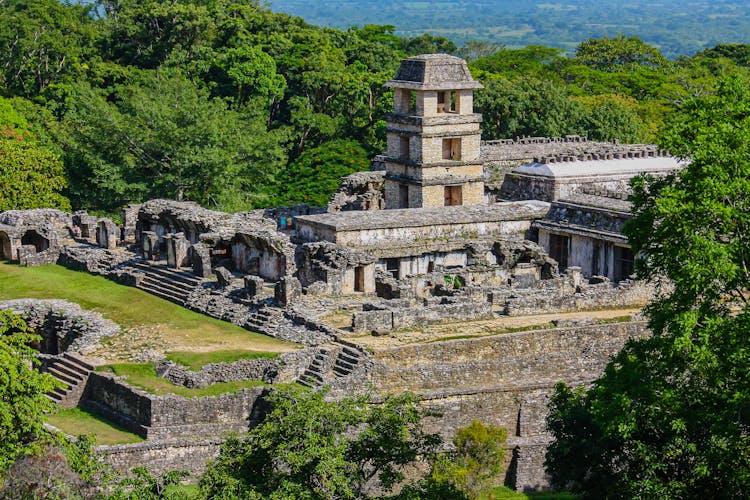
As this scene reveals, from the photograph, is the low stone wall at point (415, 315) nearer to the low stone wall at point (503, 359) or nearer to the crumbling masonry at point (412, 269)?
the crumbling masonry at point (412, 269)

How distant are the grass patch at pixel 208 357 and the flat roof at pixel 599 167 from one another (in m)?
21.8

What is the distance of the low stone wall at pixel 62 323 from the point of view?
51219 mm

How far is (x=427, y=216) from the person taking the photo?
60688 millimetres

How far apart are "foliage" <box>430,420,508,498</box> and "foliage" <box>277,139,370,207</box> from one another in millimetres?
40419

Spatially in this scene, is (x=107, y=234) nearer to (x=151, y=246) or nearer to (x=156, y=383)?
(x=151, y=246)

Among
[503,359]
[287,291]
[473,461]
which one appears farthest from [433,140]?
[473,461]

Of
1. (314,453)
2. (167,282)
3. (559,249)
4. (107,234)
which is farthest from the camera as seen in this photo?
(107,234)

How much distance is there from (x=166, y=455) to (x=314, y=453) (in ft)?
27.3

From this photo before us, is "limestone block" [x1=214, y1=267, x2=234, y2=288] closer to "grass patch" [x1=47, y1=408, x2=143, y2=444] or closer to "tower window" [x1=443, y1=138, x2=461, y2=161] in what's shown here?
"grass patch" [x1=47, y1=408, x2=143, y2=444]

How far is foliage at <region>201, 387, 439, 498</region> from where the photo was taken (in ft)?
117

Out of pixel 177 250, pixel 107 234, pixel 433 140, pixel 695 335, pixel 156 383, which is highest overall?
pixel 433 140

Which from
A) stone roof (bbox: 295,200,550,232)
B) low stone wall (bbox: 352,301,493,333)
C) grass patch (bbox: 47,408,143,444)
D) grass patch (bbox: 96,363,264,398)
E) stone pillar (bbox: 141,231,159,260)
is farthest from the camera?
stone pillar (bbox: 141,231,159,260)

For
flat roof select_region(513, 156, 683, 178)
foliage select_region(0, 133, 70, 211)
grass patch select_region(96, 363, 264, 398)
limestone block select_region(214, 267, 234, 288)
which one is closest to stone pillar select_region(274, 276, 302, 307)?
limestone block select_region(214, 267, 234, 288)

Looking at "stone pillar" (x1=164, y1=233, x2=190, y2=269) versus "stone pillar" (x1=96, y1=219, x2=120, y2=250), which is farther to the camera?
"stone pillar" (x1=96, y1=219, x2=120, y2=250)
